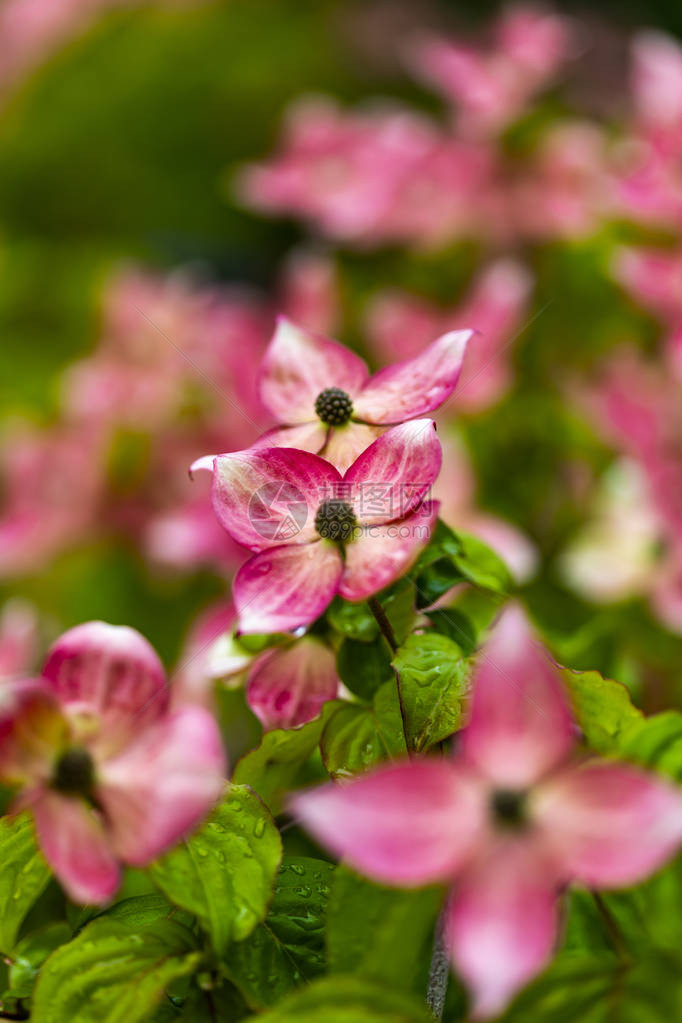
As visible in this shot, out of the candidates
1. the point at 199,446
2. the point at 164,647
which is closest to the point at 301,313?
the point at 199,446

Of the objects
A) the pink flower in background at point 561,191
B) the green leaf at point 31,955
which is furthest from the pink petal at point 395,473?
the pink flower in background at point 561,191

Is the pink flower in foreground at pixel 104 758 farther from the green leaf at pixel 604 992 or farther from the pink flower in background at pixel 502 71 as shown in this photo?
the pink flower in background at pixel 502 71

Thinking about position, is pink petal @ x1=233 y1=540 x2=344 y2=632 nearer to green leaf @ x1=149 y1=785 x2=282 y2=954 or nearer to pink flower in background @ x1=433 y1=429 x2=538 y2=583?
green leaf @ x1=149 y1=785 x2=282 y2=954

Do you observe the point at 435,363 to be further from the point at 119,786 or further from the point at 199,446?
the point at 199,446

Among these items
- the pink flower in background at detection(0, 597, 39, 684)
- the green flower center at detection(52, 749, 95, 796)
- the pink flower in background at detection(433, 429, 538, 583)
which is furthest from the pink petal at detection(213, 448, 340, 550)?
the pink flower in background at detection(433, 429, 538, 583)

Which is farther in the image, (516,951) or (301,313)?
(301,313)

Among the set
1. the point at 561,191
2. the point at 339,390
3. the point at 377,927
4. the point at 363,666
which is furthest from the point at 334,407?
the point at 561,191
